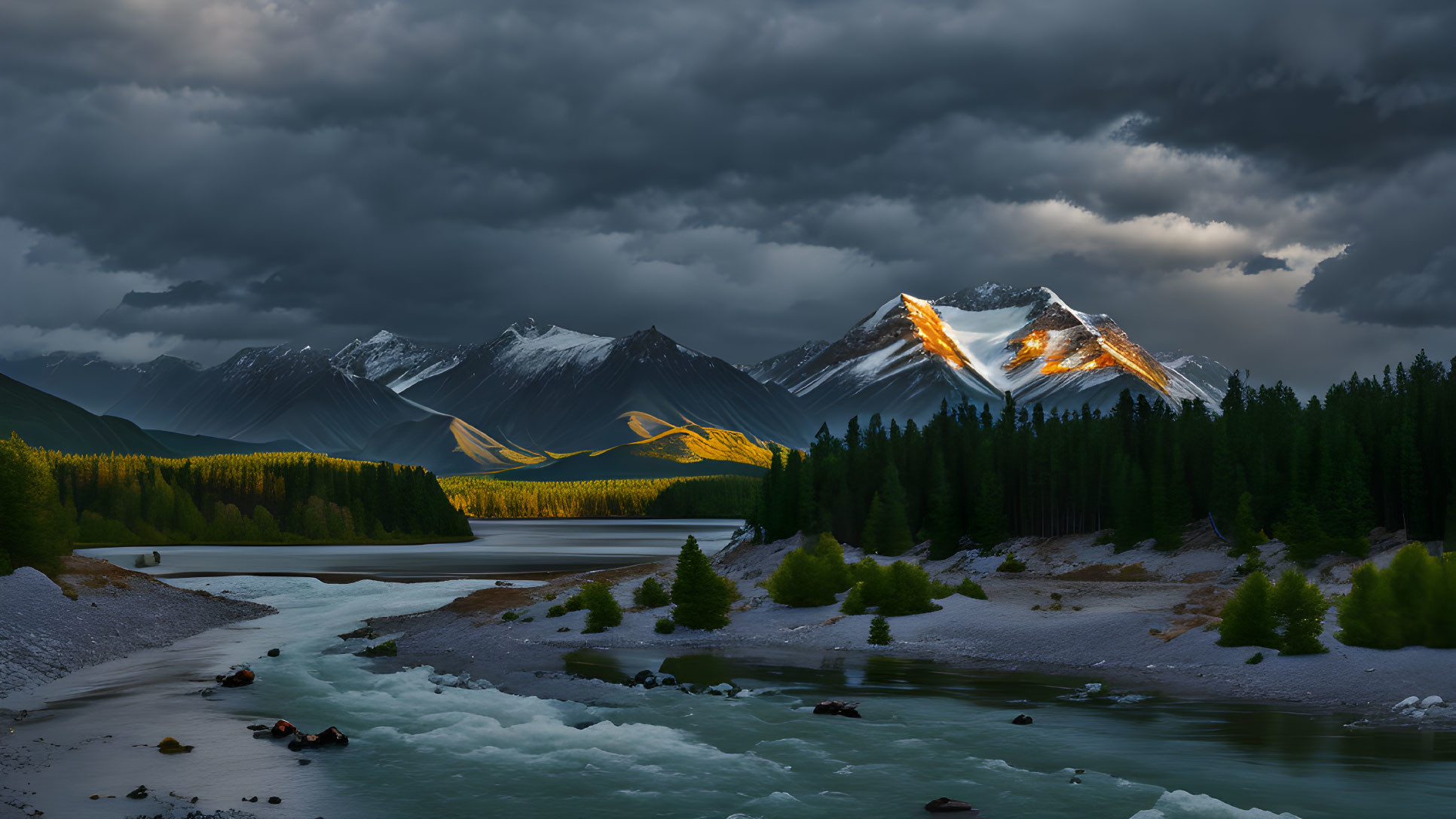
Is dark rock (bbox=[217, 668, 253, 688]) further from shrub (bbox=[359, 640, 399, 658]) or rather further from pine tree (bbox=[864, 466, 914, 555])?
pine tree (bbox=[864, 466, 914, 555])

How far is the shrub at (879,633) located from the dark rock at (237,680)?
116 feet

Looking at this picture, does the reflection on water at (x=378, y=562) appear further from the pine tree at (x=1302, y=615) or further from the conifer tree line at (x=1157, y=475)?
the pine tree at (x=1302, y=615)

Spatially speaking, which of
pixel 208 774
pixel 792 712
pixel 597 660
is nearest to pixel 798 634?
pixel 597 660

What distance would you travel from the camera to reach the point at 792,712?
40.5 metres

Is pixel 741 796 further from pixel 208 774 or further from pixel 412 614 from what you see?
pixel 412 614

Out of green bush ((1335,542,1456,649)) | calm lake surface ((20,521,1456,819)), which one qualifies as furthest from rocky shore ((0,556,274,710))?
green bush ((1335,542,1456,649))

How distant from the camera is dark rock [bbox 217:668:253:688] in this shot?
1859 inches

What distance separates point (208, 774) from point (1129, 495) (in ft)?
303

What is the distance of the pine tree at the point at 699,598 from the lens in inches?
2657

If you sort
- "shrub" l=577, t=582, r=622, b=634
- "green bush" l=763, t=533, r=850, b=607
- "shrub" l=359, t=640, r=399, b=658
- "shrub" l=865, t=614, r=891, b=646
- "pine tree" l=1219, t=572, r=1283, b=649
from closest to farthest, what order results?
"pine tree" l=1219, t=572, r=1283, b=649 < "shrub" l=359, t=640, r=399, b=658 < "shrub" l=865, t=614, r=891, b=646 < "shrub" l=577, t=582, r=622, b=634 < "green bush" l=763, t=533, r=850, b=607

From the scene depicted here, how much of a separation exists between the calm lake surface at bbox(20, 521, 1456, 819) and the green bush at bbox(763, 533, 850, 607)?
2309 centimetres

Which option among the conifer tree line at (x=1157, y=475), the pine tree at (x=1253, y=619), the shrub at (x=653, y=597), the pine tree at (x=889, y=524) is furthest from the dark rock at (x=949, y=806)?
the pine tree at (x=889, y=524)

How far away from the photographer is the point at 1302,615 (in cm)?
4694

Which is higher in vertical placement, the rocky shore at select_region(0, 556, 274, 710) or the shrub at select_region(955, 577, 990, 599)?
the shrub at select_region(955, 577, 990, 599)
